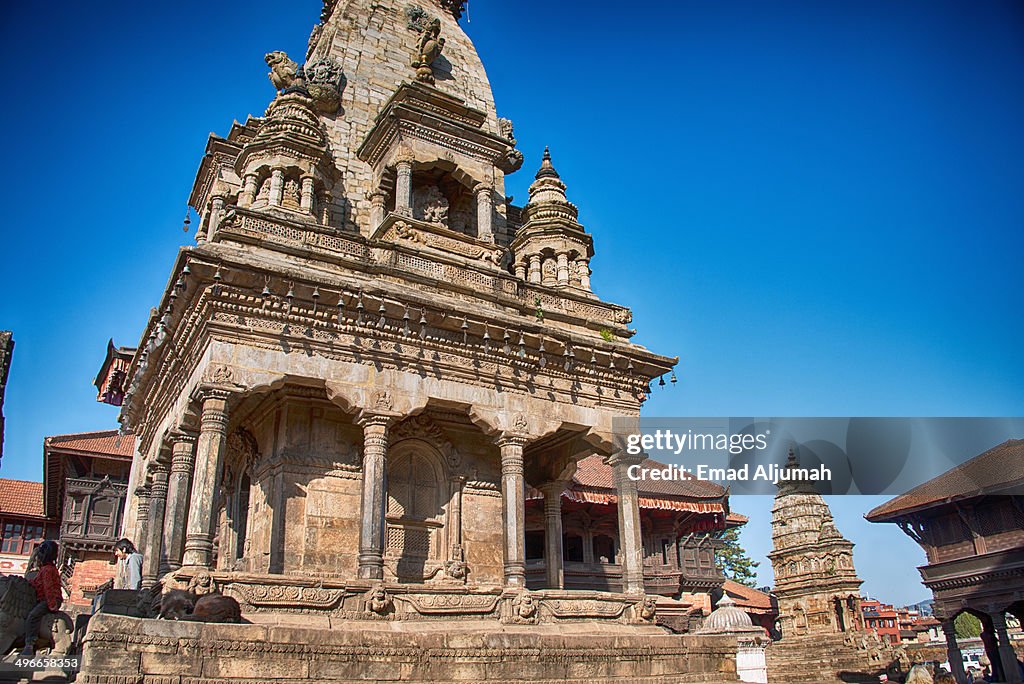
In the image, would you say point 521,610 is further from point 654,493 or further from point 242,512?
point 654,493

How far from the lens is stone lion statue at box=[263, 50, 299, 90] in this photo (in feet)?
62.1

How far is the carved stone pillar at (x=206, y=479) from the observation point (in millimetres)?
11703

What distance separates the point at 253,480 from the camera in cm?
1513

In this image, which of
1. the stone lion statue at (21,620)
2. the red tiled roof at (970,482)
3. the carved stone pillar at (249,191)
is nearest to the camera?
the stone lion statue at (21,620)

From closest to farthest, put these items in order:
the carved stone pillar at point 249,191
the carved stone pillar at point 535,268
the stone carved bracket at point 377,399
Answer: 1. the stone carved bracket at point 377,399
2. the carved stone pillar at point 249,191
3. the carved stone pillar at point 535,268

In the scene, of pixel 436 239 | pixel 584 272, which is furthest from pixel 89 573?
pixel 584 272

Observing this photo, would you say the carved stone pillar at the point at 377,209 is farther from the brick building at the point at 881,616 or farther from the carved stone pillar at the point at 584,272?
the brick building at the point at 881,616

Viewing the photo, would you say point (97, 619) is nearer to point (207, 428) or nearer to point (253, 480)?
point (207, 428)

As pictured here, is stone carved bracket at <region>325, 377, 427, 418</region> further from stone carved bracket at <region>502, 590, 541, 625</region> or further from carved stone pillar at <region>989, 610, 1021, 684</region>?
carved stone pillar at <region>989, 610, 1021, 684</region>

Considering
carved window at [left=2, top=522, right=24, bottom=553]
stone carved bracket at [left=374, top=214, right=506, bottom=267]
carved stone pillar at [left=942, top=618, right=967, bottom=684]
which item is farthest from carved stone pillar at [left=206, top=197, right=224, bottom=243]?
carved stone pillar at [left=942, top=618, right=967, bottom=684]

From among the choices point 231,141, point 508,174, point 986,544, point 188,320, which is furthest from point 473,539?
point 986,544

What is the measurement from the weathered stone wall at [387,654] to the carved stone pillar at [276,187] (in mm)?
9309

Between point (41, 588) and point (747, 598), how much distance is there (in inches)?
1549

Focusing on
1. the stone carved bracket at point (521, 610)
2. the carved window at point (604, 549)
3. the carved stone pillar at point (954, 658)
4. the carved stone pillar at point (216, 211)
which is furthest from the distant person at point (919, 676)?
the carved stone pillar at point (216, 211)
